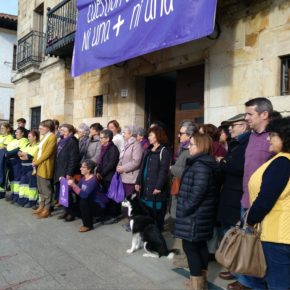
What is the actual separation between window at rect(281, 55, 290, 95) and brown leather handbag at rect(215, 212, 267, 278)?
304cm

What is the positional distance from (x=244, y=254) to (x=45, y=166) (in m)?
4.36

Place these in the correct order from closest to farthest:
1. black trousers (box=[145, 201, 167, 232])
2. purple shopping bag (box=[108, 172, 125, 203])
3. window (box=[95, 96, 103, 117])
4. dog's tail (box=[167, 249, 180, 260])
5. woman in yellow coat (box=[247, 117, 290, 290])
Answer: woman in yellow coat (box=[247, 117, 290, 290]), dog's tail (box=[167, 249, 180, 260]), black trousers (box=[145, 201, 167, 232]), purple shopping bag (box=[108, 172, 125, 203]), window (box=[95, 96, 103, 117])

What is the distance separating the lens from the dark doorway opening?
8.54 m

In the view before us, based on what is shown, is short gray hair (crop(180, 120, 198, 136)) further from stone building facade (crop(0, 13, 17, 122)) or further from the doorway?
stone building facade (crop(0, 13, 17, 122))

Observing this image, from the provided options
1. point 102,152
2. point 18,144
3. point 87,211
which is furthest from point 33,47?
point 87,211

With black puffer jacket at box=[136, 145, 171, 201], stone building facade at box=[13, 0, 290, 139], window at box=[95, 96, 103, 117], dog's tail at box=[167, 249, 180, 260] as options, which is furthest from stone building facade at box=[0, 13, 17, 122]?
dog's tail at box=[167, 249, 180, 260]

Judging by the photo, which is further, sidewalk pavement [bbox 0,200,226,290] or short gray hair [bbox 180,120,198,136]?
short gray hair [bbox 180,120,198,136]

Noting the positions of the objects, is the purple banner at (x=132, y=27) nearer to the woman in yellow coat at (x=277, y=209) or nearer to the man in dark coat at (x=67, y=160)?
the man in dark coat at (x=67, y=160)

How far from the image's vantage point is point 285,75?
17.0 ft

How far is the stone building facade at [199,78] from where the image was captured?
525 cm

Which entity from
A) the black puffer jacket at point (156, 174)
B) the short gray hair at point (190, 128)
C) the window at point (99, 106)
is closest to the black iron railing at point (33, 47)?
the window at point (99, 106)

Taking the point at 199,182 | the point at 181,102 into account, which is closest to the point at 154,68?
the point at 181,102

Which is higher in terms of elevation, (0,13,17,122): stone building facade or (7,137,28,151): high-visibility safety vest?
(0,13,17,122): stone building facade

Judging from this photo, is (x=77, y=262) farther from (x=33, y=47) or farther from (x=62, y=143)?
(x=33, y=47)
